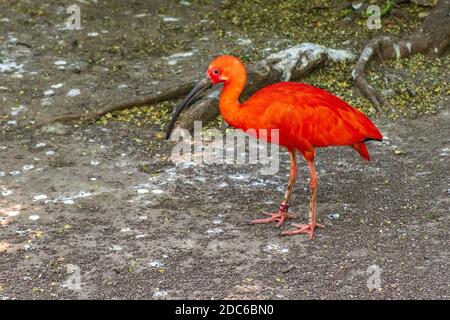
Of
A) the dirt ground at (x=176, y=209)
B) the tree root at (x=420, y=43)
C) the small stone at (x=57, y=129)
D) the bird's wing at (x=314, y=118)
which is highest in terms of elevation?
the bird's wing at (x=314, y=118)

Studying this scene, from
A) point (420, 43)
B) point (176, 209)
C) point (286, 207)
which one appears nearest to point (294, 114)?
point (286, 207)

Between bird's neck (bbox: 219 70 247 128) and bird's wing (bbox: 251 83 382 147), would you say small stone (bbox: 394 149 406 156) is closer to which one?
bird's wing (bbox: 251 83 382 147)

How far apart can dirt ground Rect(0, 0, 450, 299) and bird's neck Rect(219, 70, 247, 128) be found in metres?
0.78

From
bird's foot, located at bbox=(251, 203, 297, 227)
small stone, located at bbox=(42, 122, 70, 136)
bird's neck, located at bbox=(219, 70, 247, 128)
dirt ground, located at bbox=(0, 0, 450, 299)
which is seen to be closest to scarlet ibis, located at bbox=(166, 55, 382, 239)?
bird's neck, located at bbox=(219, 70, 247, 128)

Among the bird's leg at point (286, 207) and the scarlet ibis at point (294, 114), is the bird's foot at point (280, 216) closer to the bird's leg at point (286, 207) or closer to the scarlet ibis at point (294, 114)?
the bird's leg at point (286, 207)

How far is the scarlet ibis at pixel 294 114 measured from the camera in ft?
18.4

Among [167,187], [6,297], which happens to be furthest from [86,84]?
[6,297]

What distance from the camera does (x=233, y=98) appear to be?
5695 mm

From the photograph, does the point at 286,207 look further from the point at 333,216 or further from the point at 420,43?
the point at 420,43

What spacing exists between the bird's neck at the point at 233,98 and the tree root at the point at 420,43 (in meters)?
2.99

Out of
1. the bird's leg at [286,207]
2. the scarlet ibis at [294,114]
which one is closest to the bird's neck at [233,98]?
the scarlet ibis at [294,114]

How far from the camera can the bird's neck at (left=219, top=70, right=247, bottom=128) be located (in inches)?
224

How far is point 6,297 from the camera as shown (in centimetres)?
498

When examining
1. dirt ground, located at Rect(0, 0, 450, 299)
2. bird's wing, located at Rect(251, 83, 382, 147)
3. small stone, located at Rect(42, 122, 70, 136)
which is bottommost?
small stone, located at Rect(42, 122, 70, 136)
